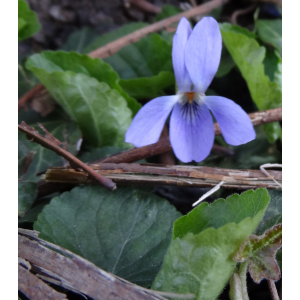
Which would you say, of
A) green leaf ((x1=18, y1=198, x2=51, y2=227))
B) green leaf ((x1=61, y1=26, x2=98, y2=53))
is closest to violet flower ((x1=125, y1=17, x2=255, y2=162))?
green leaf ((x1=18, y1=198, x2=51, y2=227))

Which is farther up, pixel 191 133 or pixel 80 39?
pixel 80 39

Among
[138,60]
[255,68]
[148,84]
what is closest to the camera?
[255,68]

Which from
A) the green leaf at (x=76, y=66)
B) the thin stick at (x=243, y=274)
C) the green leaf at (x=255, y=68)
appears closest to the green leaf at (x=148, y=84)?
the green leaf at (x=76, y=66)

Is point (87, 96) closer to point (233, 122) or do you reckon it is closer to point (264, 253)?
point (233, 122)

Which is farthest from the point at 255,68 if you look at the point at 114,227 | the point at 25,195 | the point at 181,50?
the point at 25,195

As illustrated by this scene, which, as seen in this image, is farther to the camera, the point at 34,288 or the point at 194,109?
the point at 194,109

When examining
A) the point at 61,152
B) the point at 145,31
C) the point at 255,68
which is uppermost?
the point at 145,31

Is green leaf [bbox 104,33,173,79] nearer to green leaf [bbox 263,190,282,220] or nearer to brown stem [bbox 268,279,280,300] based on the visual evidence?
green leaf [bbox 263,190,282,220]
